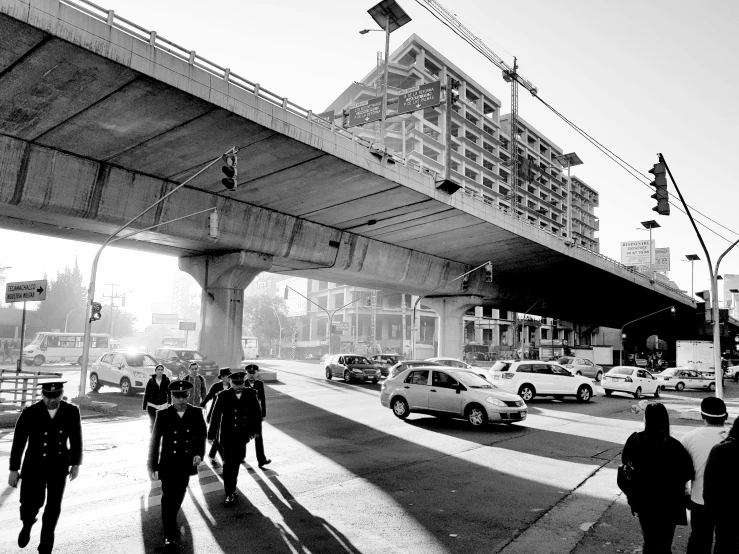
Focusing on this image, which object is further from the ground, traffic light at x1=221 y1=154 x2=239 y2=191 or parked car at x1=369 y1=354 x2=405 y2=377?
traffic light at x1=221 y1=154 x2=239 y2=191

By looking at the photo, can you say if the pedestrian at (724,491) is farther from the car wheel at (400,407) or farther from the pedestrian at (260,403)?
the car wheel at (400,407)

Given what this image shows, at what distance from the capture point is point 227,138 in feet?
50.8

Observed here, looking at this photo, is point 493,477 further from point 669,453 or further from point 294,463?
point 669,453

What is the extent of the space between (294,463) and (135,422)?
6.70 metres

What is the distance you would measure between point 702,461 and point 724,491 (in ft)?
1.17

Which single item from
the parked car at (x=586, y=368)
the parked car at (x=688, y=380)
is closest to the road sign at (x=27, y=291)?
the parked car at (x=586, y=368)

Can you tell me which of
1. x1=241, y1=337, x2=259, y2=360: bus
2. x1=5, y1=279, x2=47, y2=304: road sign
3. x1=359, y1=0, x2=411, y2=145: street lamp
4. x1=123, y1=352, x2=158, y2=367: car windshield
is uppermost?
x1=359, y1=0, x2=411, y2=145: street lamp

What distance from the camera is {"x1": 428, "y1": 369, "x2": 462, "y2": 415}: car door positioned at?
45.4 ft

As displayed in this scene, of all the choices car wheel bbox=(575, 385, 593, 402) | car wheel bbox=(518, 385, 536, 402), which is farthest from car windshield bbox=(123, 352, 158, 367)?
car wheel bbox=(575, 385, 593, 402)

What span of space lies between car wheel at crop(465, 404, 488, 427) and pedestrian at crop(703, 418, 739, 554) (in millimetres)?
9524

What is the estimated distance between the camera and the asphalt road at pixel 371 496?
5.66 m

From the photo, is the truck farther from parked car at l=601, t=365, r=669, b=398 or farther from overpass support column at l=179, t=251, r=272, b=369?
overpass support column at l=179, t=251, r=272, b=369

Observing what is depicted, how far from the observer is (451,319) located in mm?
39844

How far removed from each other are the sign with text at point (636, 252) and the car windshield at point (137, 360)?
51516 millimetres
